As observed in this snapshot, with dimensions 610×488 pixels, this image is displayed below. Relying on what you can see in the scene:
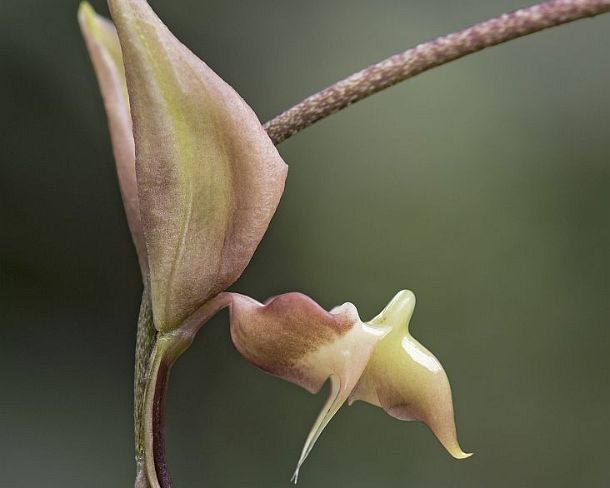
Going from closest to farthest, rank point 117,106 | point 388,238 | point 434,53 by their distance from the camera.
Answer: point 434,53, point 117,106, point 388,238

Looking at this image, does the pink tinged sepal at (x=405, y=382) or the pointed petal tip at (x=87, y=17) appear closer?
the pink tinged sepal at (x=405, y=382)

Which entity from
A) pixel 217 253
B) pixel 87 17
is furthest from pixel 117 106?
pixel 217 253

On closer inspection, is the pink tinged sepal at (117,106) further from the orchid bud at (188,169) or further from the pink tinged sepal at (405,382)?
the pink tinged sepal at (405,382)

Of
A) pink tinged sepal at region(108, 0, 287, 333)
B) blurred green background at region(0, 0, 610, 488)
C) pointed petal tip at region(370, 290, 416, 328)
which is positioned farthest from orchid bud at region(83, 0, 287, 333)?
blurred green background at region(0, 0, 610, 488)

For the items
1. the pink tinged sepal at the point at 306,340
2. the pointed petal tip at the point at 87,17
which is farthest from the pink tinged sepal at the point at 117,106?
the pink tinged sepal at the point at 306,340

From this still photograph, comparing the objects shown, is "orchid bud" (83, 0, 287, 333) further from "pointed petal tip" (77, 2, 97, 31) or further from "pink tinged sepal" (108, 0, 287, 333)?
"pointed petal tip" (77, 2, 97, 31)

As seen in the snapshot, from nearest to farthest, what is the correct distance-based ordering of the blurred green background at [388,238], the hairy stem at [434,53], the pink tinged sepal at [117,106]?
the hairy stem at [434,53], the pink tinged sepal at [117,106], the blurred green background at [388,238]

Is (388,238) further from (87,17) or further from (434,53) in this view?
(434,53)

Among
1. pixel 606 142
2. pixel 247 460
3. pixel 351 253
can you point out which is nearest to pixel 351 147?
pixel 351 253
